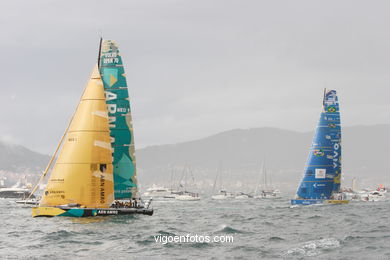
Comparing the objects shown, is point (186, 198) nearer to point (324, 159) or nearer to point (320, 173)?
point (320, 173)

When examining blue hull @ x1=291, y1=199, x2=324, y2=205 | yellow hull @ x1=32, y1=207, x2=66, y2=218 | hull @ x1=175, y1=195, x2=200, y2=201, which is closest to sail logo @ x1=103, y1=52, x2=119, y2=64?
yellow hull @ x1=32, y1=207, x2=66, y2=218

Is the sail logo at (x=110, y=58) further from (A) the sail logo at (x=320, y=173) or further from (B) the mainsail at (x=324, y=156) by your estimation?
(A) the sail logo at (x=320, y=173)

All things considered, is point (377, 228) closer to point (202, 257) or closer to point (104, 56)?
point (202, 257)

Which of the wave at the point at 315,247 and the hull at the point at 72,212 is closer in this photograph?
the wave at the point at 315,247

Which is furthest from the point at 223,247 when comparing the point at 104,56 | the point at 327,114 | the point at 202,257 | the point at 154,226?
the point at 327,114

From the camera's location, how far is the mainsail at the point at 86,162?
51.9m

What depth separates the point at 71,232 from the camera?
44156 mm

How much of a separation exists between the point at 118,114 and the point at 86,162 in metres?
11.8

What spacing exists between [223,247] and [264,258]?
4232mm

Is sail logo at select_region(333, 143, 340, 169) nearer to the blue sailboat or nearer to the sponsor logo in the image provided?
the blue sailboat

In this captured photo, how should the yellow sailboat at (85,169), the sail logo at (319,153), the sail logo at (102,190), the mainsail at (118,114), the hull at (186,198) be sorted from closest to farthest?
the yellow sailboat at (85,169)
the sail logo at (102,190)
the mainsail at (118,114)
the sail logo at (319,153)
the hull at (186,198)

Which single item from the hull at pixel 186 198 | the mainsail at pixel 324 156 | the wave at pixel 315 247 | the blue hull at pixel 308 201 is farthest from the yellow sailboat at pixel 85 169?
the hull at pixel 186 198

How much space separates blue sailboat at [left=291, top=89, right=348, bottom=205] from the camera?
8769 centimetres

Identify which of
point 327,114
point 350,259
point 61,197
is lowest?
point 350,259
